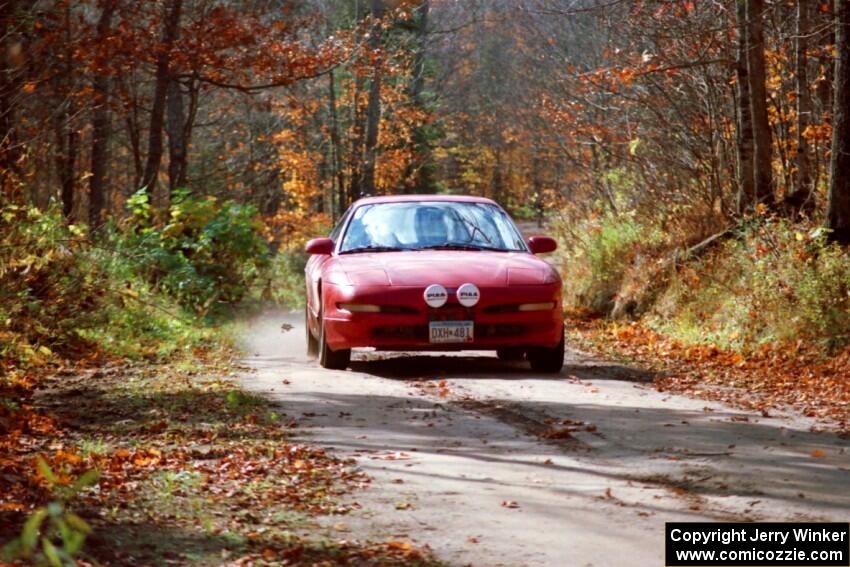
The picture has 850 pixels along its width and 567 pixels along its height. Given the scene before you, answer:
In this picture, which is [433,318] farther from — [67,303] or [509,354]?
[67,303]

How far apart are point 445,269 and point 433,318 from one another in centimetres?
56

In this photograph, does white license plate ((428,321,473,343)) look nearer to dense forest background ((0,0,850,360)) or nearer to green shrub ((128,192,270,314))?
dense forest background ((0,0,850,360))

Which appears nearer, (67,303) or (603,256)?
(67,303)

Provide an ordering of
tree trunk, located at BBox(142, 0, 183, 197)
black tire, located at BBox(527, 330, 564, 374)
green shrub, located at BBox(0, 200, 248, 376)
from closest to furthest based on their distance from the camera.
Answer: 1. black tire, located at BBox(527, 330, 564, 374)
2. green shrub, located at BBox(0, 200, 248, 376)
3. tree trunk, located at BBox(142, 0, 183, 197)

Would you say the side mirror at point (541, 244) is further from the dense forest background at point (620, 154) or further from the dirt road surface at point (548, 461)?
the dense forest background at point (620, 154)

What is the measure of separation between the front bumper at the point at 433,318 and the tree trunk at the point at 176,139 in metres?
11.1

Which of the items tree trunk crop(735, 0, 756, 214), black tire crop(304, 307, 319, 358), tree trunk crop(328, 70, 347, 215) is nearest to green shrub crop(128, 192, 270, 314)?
black tire crop(304, 307, 319, 358)

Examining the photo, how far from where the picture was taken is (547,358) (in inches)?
476

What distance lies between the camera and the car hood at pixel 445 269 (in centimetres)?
1166

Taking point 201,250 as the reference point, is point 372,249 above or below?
below

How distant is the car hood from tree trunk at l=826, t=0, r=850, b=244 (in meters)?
4.16

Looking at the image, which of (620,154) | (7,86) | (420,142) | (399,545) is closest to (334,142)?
(420,142)

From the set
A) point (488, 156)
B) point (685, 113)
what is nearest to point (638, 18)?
point (685, 113)

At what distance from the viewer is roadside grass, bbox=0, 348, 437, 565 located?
17.3 ft
